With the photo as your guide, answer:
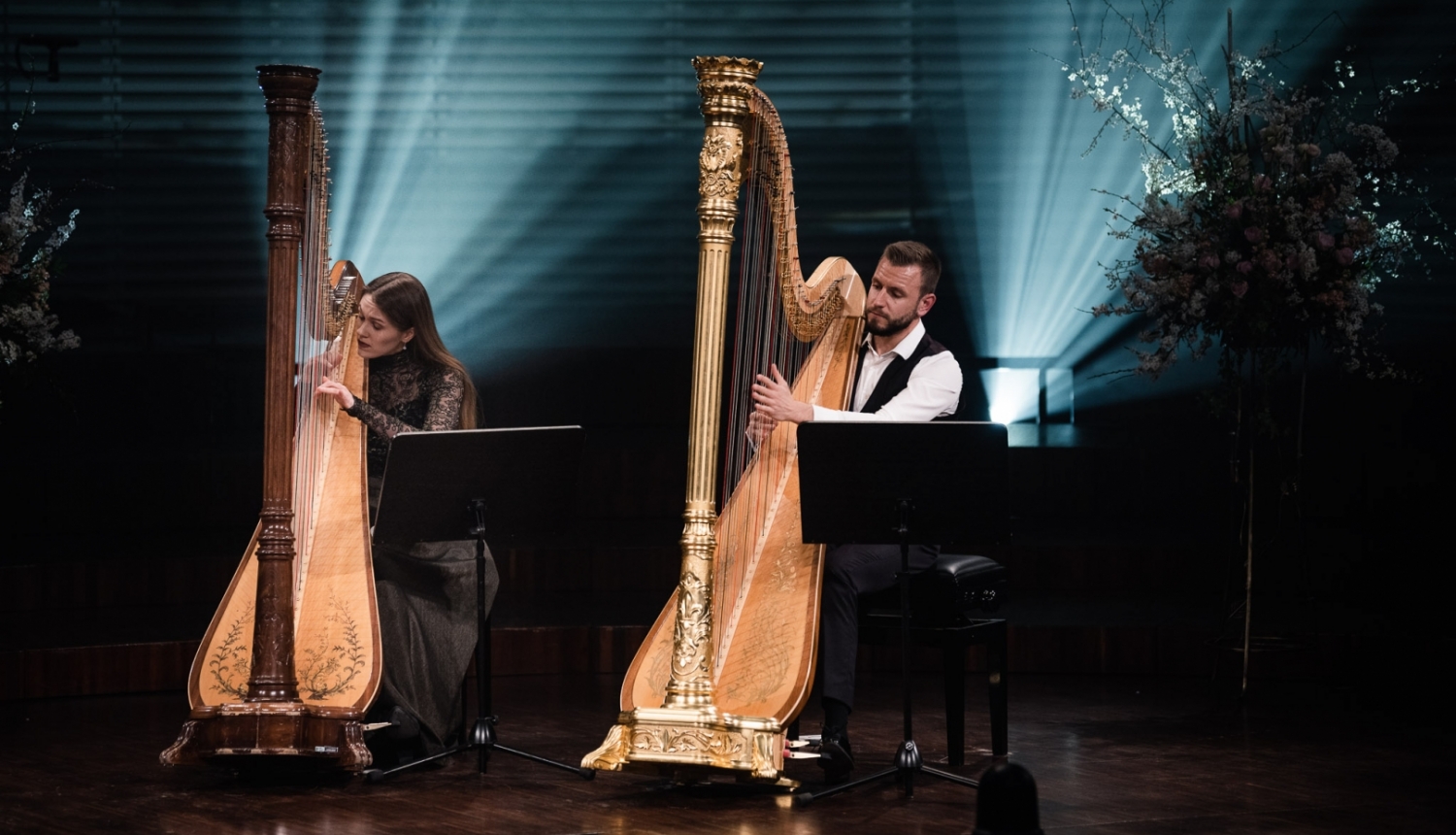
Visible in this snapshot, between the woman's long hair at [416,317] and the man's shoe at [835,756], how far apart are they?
1.11 m

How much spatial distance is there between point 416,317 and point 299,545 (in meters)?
0.65

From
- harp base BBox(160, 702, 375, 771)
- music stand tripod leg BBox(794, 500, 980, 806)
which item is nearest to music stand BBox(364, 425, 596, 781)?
harp base BBox(160, 702, 375, 771)

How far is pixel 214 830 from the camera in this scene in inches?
126

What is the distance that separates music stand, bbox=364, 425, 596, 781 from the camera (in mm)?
3441

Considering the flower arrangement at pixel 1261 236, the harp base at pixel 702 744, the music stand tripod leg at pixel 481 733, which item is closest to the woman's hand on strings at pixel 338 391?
the music stand tripod leg at pixel 481 733

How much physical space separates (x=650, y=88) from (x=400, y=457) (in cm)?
439

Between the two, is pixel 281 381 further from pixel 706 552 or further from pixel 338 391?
pixel 706 552

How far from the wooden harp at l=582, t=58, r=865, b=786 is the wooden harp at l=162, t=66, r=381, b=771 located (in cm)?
57

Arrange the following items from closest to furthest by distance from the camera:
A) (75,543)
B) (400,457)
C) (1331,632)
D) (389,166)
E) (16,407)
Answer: (400,457) → (1331,632) → (75,543) → (16,407) → (389,166)

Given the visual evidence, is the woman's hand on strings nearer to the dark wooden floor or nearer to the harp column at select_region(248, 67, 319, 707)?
the harp column at select_region(248, 67, 319, 707)

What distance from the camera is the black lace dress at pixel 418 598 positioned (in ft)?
12.5

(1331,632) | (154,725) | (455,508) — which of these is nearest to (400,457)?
(455,508)

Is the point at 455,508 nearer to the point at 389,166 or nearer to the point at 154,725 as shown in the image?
the point at 154,725

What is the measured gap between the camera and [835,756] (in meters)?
3.52
